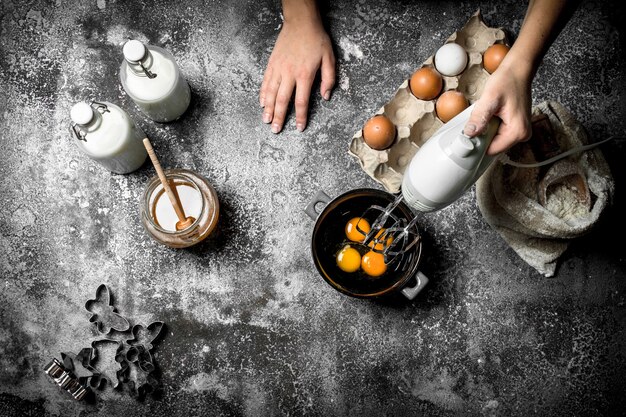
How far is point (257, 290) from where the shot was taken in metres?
1.15

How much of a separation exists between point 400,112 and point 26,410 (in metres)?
1.07

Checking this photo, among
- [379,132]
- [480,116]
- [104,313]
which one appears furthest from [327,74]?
[104,313]

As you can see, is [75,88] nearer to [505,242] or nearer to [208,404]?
[208,404]

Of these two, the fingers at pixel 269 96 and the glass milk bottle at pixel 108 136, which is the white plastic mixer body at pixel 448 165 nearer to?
the fingers at pixel 269 96

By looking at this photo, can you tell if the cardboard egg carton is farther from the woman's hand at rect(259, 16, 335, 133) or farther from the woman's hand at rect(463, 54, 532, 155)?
the woman's hand at rect(463, 54, 532, 155)

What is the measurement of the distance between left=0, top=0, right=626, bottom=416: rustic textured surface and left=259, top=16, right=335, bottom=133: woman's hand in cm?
3

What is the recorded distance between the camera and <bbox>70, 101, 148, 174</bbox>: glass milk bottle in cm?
102

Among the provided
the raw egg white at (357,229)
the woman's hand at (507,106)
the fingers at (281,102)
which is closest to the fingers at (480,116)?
the woman's hand at (507,106)

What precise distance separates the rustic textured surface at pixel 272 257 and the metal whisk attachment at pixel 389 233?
10cm

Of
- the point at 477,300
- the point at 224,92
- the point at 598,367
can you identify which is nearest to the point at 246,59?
the point at 224,92

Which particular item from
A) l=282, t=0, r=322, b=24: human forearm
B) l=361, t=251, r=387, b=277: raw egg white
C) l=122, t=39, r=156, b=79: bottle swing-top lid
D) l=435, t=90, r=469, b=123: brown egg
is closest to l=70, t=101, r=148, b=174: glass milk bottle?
l=122, t=39, r=156, b=79: bottle swing-top lid

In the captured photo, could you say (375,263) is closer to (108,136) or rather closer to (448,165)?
(448,165)

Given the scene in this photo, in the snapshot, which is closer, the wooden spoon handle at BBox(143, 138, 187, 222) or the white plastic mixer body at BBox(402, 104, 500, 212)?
the white plastic mixer body at BBox(402, 104, 500, 212)

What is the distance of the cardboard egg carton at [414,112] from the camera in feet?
3.73
